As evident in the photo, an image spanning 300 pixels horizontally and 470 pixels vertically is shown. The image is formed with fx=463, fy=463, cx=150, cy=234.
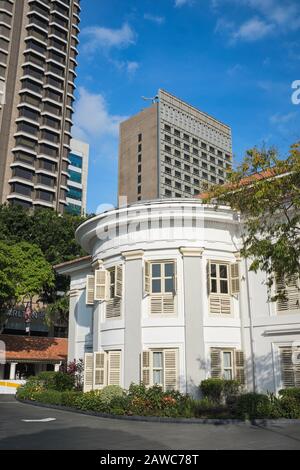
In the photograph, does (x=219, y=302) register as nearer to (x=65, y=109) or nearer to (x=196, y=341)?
(x=196, y=341)

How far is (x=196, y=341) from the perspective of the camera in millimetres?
17688

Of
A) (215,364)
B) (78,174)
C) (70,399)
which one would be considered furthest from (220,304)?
(78,174)

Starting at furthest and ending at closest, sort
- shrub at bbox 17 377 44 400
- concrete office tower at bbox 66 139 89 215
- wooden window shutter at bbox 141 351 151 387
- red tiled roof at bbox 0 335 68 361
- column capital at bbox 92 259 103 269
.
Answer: concrete office tower at bbox 66 139 89 215, red tiled roof at bbox 0 335 68 361, shrub at bbox 17 377 44 400, column capital at bbox 92 259 103 269, wooden window shutter at bbox 141 351 151 387

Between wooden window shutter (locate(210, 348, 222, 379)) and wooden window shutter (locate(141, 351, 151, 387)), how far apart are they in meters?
2.40

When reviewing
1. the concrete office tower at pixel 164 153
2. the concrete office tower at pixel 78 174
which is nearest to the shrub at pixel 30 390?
the concrete office tower at pixel 164 153

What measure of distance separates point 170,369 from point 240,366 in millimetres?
2860

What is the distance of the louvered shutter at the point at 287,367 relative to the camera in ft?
56.6

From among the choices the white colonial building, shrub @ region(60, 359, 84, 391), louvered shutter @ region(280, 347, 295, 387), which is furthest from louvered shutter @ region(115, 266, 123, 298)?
louvered shutter @ region(280, 347, 295, 387)

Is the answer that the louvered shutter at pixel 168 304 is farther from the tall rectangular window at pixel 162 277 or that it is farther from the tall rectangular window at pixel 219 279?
the tall rectangular window at pixel 219 279

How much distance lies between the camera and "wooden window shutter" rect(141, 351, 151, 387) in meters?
17.4

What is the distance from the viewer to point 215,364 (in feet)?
58.5

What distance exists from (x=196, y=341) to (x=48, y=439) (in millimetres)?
7840

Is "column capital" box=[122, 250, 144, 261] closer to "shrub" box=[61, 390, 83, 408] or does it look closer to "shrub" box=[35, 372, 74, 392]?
"shrub" box=[61, 390, 83, 408]
